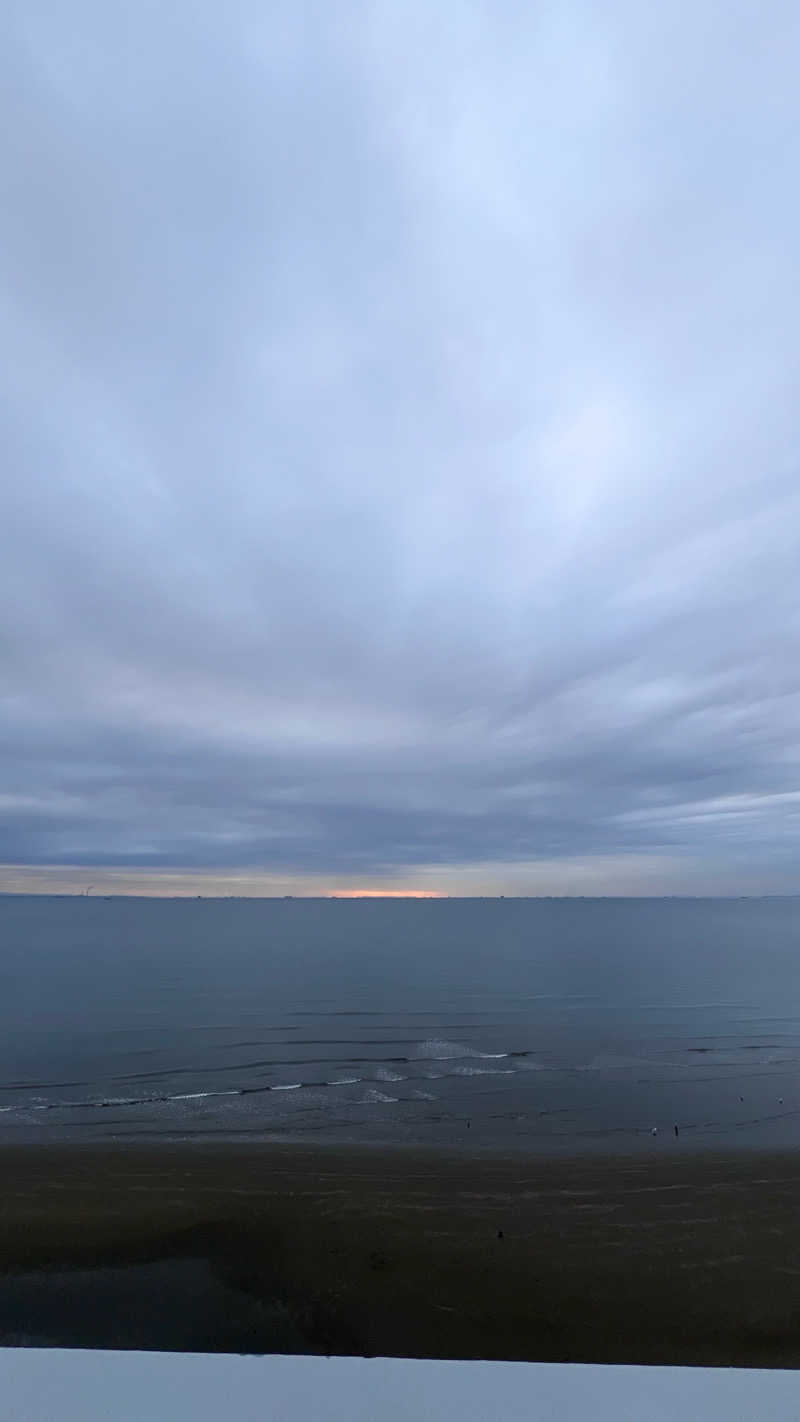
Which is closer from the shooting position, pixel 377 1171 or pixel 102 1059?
pixel 377 1171

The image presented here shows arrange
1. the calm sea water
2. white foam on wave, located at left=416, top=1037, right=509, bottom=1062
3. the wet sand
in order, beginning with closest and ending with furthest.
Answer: the wet sand, the calm sea water, white foam on wave, located at left=416, top=1037, right=509, bottom=1062

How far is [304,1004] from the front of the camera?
44.0 m

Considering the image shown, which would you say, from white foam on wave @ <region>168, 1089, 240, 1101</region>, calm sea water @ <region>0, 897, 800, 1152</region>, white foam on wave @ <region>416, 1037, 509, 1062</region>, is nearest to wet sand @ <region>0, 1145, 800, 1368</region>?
calm sea water @ <region>0, 897, 800, 1152</region>

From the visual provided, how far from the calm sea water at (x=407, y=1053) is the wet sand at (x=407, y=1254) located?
2.91m

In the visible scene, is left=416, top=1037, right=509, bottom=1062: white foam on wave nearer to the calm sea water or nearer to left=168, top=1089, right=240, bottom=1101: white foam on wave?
the calm sea water

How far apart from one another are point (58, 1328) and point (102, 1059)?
21863 millimetres

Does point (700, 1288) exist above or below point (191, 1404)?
below

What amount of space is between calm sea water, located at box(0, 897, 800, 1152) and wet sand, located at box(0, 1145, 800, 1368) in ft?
9.54

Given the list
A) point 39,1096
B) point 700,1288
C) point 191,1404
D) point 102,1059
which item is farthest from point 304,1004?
point 191,1404

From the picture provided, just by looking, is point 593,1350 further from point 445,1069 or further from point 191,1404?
point 445,1069

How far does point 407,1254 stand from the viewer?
12.6m

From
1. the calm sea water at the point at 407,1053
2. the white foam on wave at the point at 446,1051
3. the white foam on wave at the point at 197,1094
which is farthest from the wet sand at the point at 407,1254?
the white foam on wave at the point at 446,1051

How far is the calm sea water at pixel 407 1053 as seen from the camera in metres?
21.5

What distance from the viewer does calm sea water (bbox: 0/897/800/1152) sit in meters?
21.5
